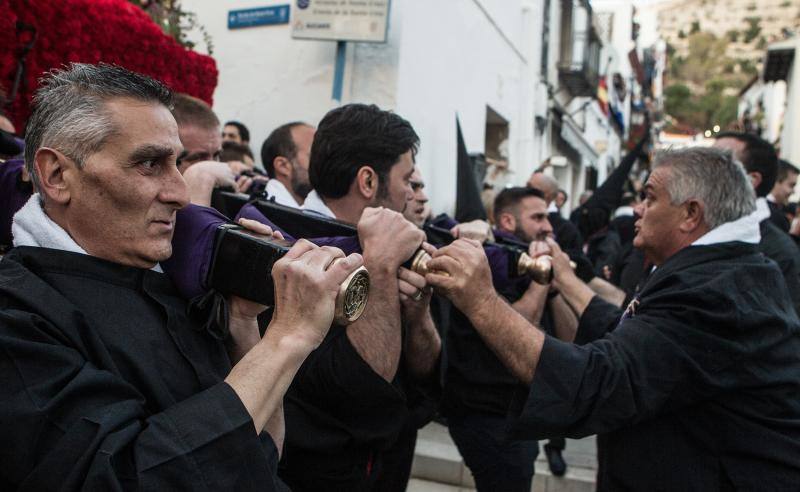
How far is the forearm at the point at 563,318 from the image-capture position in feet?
10.9

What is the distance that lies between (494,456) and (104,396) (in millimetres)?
2329

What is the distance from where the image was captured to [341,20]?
5.31 metres

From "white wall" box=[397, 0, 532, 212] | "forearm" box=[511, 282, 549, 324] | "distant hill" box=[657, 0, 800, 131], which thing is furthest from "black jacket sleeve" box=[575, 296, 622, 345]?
"distant hill" box=[657, 0, 800, 131]

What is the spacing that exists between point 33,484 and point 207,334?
17.0 inches

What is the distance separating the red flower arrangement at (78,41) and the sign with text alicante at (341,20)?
6.08 ft

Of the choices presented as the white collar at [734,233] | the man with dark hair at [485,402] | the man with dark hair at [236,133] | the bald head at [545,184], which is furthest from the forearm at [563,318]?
the bald head at [545,184]

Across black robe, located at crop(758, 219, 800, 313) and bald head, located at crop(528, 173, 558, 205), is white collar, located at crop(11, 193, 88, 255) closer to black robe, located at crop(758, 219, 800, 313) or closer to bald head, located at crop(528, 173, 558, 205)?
black robe, located at crop(758, 219, 800, 313)

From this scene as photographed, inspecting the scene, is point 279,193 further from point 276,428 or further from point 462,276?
point 276,428

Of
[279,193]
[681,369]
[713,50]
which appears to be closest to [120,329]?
[681,369]

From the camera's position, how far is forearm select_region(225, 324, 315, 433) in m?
1.17

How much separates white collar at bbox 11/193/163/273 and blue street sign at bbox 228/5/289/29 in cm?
489

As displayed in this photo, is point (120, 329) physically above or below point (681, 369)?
above

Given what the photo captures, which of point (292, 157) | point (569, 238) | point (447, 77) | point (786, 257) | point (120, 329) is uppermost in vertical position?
point (447, 77)

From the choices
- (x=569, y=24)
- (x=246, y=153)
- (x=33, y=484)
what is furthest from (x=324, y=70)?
(x=569, y=24)
